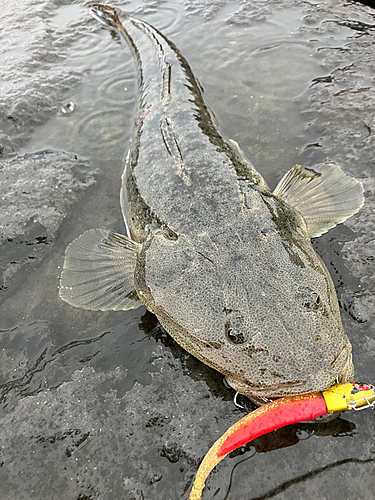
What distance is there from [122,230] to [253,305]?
1878 millimetres

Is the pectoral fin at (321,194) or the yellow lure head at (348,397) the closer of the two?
the yellow lure head at (348,397)

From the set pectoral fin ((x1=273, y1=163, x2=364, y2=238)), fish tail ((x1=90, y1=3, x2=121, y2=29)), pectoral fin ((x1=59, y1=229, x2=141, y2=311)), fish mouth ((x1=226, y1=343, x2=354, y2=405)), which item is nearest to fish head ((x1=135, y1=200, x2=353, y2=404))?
fish mouth ((x1=226, y1=343, x2=354, y2=405))

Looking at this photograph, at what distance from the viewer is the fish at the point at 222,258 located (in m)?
2.20

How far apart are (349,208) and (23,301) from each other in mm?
3095

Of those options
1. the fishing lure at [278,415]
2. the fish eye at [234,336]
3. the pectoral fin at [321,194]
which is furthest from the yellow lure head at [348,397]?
the pectoral fin at [321,194]

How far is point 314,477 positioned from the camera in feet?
7.08

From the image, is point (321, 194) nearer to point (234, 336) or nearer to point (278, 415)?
point (234, 336)

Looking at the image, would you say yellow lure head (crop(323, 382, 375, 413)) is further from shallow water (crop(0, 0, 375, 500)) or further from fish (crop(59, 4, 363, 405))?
shallow water (crop(0, 0, 375, 500))

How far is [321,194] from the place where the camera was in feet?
11.2

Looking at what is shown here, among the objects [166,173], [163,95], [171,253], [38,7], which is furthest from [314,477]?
[38,7]

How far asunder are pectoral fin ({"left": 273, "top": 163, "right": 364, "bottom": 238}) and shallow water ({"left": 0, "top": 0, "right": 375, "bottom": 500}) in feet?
0.51

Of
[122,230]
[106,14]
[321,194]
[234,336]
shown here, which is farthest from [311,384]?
[106,14]

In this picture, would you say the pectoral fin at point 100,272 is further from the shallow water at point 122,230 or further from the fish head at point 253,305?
the fish head at point 253,305

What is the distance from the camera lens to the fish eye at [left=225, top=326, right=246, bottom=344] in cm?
226
